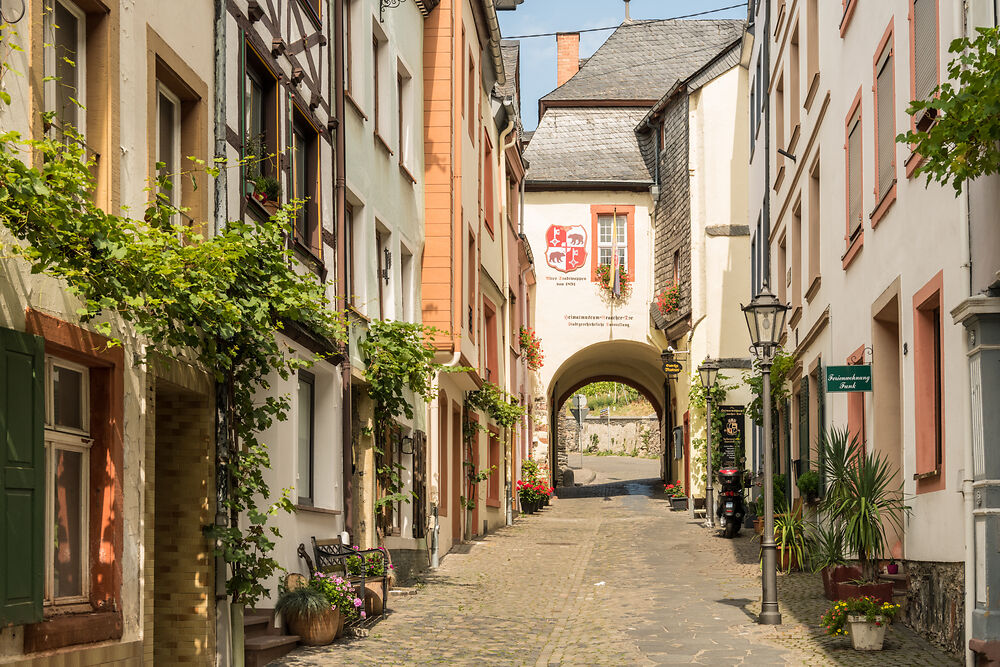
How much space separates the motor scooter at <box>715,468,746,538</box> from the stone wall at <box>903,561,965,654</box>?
1026cm

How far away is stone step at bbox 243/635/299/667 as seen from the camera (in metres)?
9.91

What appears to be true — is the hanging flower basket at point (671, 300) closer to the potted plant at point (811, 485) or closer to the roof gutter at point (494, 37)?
the roof gutter at point (494, 37)

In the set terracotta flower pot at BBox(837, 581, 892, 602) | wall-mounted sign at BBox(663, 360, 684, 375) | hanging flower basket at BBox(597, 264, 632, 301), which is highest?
hanging flower basket at BBox(597, 264, 632, 301)

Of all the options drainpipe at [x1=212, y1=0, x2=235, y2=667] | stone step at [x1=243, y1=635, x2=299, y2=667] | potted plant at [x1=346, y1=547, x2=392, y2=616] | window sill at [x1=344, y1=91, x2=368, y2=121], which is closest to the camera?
drainpipe at [x1=212, y1=0, x2=235, y2=667]

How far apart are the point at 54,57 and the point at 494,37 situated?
16.6 metres

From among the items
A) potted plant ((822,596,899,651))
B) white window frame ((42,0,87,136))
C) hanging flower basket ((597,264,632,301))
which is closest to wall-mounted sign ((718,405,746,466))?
hanging flower basket ((597,264,632,301))

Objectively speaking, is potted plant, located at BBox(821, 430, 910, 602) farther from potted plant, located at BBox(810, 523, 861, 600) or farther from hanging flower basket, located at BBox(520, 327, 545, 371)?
hanging flower basket, located at BBox(520, 327, 545, 371)

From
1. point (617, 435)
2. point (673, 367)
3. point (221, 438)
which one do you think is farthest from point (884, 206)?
point (617, 435)

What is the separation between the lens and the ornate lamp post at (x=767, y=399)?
12289 mm

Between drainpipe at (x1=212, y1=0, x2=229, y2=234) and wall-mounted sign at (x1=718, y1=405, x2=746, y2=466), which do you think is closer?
drainpipe at (x1=212, y1=0, x2=229, y2=234)

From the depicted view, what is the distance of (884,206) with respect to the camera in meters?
12.5

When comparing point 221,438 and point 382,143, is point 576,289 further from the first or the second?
point 221,438

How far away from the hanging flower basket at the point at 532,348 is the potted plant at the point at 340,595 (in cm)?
1998

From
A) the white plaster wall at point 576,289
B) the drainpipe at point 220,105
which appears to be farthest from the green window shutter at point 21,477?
the white plaster wall at point 576,289
